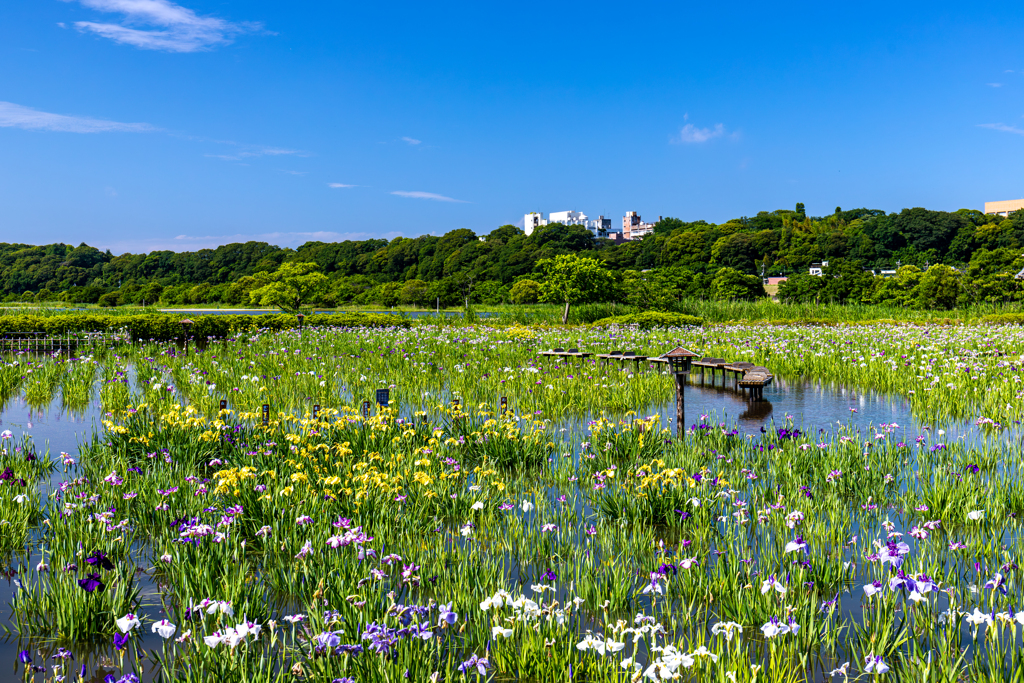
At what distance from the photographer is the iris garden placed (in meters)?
3.15

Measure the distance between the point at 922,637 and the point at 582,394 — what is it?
25.3ft

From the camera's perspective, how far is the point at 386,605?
3.66 meters

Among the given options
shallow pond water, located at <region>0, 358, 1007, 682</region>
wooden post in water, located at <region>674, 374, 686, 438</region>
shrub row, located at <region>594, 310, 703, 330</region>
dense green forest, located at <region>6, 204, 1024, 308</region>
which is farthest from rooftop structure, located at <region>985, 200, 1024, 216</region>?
wooden post in water, located at <region>674, 374, 686, 438</region>

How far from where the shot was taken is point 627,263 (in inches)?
3652

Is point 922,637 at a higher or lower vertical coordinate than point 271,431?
lower

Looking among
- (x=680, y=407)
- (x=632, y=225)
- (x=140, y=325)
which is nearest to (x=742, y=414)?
(x=680, y=407)

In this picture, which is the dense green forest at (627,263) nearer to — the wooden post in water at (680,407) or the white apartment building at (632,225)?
the wooden post in water at (680,407)

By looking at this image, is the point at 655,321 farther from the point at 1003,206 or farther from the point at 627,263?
the point at 1003,206

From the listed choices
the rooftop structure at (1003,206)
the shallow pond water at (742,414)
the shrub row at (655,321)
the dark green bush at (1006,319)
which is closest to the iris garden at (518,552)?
the shallow pond water at (742,414)

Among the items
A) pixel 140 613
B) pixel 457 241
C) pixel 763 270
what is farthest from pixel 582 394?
pixel 457 241

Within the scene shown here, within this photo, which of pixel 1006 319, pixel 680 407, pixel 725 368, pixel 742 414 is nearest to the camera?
pixel 680 407

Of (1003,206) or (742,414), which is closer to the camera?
(742,414)

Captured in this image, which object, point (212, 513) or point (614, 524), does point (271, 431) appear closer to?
point (212, 513)

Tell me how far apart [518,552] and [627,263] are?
297 feet
